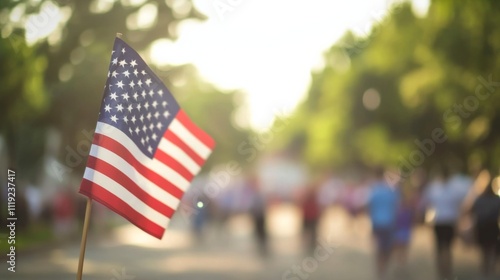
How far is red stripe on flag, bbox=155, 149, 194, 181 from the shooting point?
8.09 m

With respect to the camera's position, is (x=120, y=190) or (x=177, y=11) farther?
(x=177, y=11)

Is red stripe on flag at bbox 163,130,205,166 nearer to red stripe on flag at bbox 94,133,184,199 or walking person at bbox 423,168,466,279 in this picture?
red stripe on flag at bbox 94,133,184,199

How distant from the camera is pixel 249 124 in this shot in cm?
12188

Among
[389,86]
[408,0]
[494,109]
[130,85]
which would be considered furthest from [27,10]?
[389,86]

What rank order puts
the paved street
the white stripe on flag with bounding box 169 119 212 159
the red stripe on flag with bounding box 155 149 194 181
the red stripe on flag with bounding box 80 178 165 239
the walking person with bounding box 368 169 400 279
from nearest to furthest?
the red stripe on flag with bounding box 80 178 165 239 < the red stripe on flag with bounding box 155 149 194 181 < the white stripe on flag with bounding box 169 119 212 159 < the walking person with bounding box 368 169 400 279 < the paved street

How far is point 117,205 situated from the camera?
7.58 meters

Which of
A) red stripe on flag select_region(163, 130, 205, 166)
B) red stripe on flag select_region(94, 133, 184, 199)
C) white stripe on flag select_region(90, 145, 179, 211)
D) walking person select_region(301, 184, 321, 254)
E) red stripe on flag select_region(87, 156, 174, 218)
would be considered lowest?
red stripe on flag select_region(87, 156, 174, 218)

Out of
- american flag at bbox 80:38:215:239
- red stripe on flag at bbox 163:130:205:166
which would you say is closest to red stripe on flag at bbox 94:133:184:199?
american flag at bbox 80:38:215:239

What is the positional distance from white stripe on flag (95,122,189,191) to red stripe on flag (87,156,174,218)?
20cm

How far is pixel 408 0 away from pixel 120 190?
37900 millimetres

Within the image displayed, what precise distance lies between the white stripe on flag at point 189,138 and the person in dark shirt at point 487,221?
8.56 m

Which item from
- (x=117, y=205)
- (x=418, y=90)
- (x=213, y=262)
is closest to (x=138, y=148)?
(x=117, y=205)

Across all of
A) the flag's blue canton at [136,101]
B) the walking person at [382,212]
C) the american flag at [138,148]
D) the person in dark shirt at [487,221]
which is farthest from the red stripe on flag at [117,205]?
the person in dark shirt at [487,221]

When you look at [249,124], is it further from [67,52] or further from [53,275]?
[53,275]
